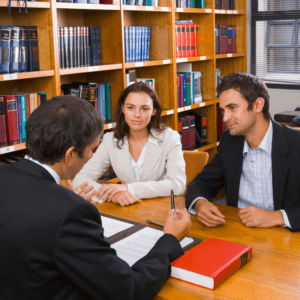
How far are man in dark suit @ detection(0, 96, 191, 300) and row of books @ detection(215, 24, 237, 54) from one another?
3.59 m

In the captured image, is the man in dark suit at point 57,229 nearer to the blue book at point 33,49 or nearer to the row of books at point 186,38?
the blue book at point 33,49

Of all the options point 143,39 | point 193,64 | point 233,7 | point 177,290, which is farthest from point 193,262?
point 233,7

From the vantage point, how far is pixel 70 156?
3.65 ft

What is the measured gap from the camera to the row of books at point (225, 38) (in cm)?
446

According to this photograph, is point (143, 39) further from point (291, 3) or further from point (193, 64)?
point (291, 3)

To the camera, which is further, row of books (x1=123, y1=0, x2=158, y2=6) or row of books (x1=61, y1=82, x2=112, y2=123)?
row of books (x1=123, y1=0, x2=158, y2=6)

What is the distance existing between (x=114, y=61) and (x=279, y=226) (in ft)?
6.82

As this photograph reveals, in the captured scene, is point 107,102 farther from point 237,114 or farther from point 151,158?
point 237,114

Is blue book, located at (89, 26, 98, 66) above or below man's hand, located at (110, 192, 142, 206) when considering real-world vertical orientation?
above

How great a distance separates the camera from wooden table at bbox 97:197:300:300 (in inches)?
44.9

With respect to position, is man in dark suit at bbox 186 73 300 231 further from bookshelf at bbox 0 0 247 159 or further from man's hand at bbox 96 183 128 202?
bookshelf at bbox 0 0 247 159

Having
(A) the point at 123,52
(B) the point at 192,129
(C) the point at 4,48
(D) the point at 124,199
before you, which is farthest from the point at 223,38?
(D) the point at 124,199

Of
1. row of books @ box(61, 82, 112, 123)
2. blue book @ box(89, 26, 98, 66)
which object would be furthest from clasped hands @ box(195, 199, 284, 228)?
blue book @ box(89, 26, 98, 66)

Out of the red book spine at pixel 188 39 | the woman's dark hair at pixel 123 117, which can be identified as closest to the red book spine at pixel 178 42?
the red book spine at pixel 188 39
